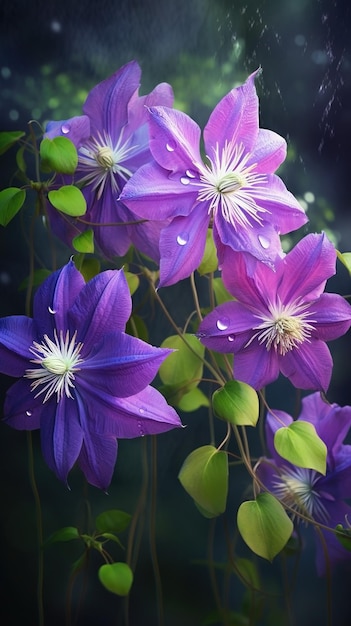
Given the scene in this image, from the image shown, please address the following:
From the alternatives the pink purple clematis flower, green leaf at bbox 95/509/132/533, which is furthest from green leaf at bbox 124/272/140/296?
green leaf at bbox 95/509/132/533

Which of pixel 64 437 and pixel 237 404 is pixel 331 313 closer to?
pixel 237 404

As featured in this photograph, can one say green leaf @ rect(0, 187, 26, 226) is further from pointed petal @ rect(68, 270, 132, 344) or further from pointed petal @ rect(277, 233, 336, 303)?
pointed petal @ rect(277, 233, 336, 303)

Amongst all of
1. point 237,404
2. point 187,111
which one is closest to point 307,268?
point 237,404

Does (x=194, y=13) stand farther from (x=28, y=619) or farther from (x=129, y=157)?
(x=28, y=619)

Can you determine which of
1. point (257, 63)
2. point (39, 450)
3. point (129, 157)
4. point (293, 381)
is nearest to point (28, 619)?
point (39, 450)

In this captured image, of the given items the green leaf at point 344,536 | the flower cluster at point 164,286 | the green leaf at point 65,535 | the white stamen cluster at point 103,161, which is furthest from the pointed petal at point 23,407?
the green leaf at point 344,536

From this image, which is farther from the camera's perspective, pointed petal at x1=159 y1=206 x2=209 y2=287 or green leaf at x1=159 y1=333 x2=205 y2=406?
green leaf at x1=159 y1=333 x2=205 y2=406

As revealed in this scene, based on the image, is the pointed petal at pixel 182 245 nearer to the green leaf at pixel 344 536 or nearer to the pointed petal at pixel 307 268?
the pointed petal at pixel 307 268
